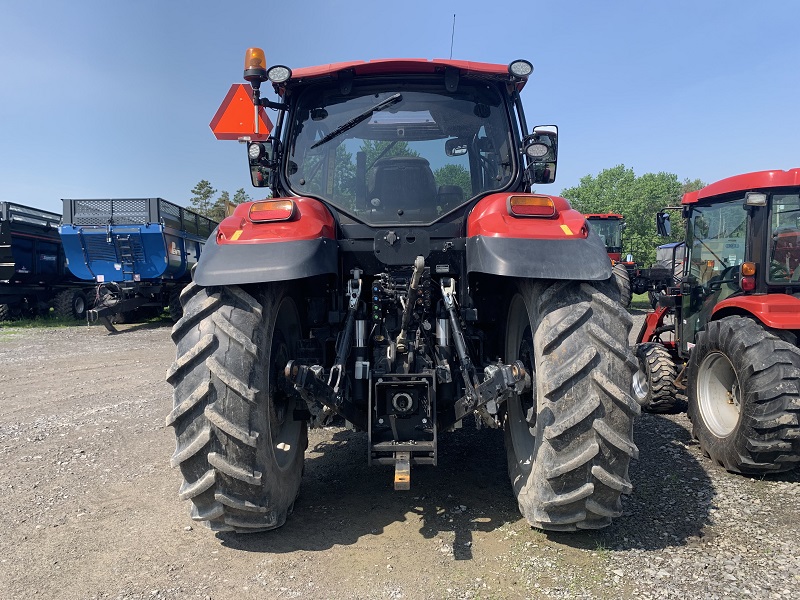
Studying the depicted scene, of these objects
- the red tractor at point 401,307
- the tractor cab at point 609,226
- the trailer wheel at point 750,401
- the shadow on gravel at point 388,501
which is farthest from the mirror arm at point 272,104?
the tractor cab at point 609,226

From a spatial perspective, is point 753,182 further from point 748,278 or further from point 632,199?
point 632,199

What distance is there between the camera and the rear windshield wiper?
3.35m

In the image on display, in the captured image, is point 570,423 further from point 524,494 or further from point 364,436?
point 364,436

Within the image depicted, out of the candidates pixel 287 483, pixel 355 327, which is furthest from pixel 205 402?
pixel 355 327

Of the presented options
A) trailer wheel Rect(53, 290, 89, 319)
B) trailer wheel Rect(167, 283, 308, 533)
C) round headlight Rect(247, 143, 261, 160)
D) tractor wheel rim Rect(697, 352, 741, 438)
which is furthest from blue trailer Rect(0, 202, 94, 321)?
tractor wheel rim Rect(697, 352, 741, 438)

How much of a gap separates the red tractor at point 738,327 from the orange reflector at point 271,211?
6.05 feet

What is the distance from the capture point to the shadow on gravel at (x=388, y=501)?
282 centimetres

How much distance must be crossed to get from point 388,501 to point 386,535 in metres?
0.39

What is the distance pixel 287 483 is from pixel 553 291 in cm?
165

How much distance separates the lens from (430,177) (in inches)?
135

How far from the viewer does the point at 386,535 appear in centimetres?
286

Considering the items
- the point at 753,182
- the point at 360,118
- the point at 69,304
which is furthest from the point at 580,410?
the point at 69,304

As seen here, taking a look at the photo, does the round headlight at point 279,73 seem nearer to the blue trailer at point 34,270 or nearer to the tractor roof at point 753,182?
the tractor roof at point 753,182

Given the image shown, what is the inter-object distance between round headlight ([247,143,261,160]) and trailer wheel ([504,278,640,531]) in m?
1.97
